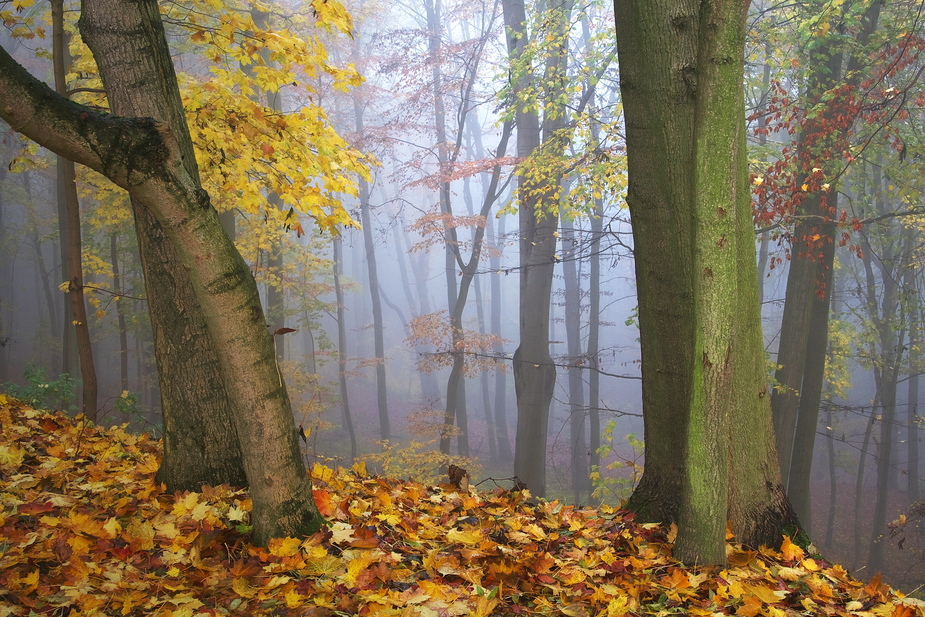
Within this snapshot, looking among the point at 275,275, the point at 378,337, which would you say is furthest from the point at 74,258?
the point at 378,337

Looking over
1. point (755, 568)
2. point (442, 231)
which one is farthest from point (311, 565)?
point (442, 231)

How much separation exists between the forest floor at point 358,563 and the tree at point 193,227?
0.26 m

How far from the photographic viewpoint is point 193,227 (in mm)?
2193

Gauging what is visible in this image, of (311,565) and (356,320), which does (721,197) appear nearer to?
(311,565)

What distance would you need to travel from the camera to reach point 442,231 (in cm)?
1447

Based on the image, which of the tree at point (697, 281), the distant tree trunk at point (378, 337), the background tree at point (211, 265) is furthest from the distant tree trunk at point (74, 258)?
the distant tree trunk at point (378, 337)

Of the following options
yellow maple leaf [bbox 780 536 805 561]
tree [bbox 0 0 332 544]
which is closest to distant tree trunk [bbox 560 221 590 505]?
yellow maple leaf [bbox 780 536 805 561]

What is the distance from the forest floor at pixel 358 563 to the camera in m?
2.10

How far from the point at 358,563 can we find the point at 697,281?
1849 mm

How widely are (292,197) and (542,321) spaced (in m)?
6.71

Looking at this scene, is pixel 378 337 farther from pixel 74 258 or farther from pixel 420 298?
pixel 74 258

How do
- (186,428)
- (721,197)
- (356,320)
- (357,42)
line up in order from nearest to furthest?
(721,197) → (186,428) → (357,42) → (356,320)

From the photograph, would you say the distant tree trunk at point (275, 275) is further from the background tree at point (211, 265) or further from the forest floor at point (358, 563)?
the background tree at point (211, 265)

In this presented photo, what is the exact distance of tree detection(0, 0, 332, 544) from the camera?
6.64 feet
